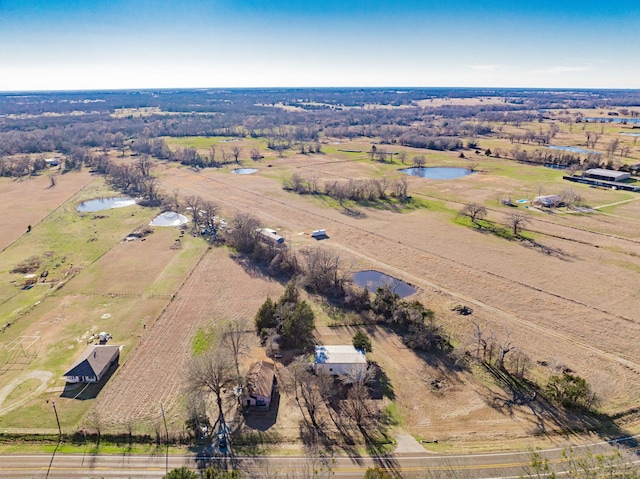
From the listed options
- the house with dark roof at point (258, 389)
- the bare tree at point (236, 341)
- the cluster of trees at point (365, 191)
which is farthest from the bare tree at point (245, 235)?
the house with dark roof at point (258, 389)

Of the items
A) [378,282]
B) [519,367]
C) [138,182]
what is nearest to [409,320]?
[519,367]

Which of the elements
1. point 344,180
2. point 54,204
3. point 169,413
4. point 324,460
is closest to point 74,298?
point 169,413

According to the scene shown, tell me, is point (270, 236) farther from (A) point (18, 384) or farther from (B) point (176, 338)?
(A) point (18, 384)

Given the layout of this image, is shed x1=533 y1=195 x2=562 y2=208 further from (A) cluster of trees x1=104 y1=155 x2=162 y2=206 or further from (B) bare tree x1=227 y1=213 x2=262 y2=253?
(A) cluster of trees x1=104 y1=155 x2=162 y2=206

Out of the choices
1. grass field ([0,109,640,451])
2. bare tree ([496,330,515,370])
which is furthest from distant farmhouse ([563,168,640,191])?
bare tree ([496,330,515,370])

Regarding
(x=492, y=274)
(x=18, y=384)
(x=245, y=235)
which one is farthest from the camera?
(x=245, y=235)

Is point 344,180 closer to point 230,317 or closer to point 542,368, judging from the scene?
point 230,317
